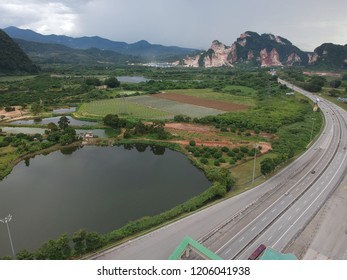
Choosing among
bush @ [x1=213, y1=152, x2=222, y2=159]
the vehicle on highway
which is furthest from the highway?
bush @ [x1=213, y1=152, x2=222, y2=159]

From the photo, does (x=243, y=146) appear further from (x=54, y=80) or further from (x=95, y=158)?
(x=54, y=80)

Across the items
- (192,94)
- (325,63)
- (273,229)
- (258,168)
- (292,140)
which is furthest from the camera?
(325,63)

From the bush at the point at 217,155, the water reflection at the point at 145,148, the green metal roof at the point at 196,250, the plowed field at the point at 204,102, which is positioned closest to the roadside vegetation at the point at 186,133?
the bush at the point at 217,155

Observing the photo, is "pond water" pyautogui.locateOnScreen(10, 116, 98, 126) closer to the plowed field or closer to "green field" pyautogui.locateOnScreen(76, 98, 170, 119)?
"green field" pyautogui.locateOnScreen(76, 98, 170, 119)

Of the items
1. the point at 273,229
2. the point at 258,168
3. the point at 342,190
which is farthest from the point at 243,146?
the point at 273,229

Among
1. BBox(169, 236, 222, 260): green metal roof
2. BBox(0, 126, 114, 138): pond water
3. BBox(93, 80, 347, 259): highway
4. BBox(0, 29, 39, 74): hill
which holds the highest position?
BBox(0, 29, 39, 74): hill

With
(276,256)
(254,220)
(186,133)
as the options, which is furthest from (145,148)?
(276,256)
